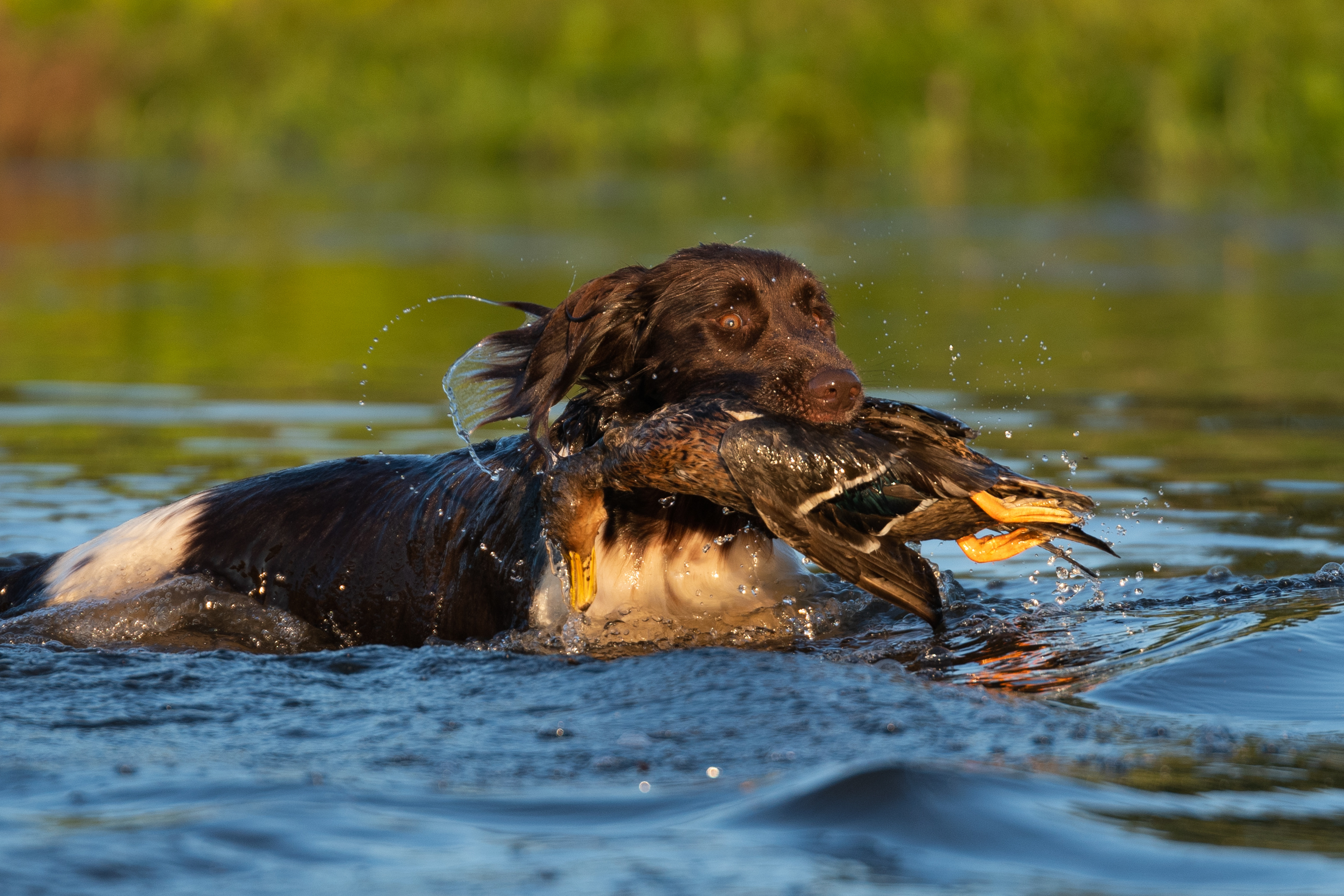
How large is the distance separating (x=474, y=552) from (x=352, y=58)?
25.5 meters

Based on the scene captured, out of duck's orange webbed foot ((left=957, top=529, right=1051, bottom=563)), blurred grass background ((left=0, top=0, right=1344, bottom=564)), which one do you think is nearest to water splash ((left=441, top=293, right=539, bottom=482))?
blurred grass background ((left=0, top=0, right=1344, bottom=564))

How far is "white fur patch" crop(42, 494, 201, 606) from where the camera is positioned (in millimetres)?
5129

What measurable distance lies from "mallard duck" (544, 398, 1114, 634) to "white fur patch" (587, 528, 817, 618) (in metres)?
0.35

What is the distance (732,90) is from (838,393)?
69.7ft

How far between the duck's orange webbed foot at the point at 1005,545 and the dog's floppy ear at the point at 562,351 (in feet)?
4.20

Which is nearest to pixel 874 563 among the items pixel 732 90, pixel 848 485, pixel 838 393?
pixel 848 485

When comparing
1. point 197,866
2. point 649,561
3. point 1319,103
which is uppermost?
point 1319,103

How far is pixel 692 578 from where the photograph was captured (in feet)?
16.3

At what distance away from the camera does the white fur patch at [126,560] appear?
202 inches

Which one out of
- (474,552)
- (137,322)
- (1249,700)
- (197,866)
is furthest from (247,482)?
(137,322)

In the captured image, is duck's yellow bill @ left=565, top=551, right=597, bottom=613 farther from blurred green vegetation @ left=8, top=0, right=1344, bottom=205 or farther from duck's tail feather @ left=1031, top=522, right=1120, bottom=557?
blurred green vegetation @ left=8, top=0, right=1344, bottom=205

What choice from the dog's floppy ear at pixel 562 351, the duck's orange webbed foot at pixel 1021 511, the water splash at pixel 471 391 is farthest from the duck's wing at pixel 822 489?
the water splash at pixel 471 391

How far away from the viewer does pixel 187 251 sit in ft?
55.4

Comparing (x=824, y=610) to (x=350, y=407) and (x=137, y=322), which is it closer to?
(x=350, y=407)
